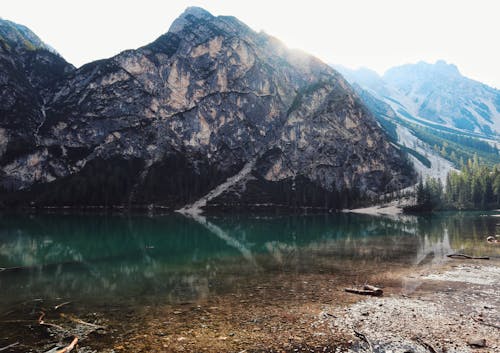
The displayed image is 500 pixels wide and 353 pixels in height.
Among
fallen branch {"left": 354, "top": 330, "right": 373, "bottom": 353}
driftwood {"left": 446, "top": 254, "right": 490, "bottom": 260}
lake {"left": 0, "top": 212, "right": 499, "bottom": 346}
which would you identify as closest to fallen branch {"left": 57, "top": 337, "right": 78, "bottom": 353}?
lake {"left": 0, "top": 212, "right": 499, "bottom": 346}

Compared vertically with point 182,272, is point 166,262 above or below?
below

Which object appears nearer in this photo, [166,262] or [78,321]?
[78,321]

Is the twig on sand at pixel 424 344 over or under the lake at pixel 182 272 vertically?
over

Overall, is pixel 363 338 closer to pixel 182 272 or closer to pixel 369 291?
pixel 369 291

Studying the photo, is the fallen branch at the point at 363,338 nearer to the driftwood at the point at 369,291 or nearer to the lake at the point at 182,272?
the lake at the point at 182,272

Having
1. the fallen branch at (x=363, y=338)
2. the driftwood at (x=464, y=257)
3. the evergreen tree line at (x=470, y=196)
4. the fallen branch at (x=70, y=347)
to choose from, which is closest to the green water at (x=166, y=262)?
the driftwood at (x=464, y=257)

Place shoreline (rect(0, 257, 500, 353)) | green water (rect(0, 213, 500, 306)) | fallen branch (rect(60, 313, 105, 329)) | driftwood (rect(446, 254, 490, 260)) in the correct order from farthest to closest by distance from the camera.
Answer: driftwood (rect(446, 254, 490, 260)) < green water (rect(0, 213, 500, 306)) < fallen branch (rect(60, 313, 105, 329)) < shoreline (rect(0, 257, 500, 353))

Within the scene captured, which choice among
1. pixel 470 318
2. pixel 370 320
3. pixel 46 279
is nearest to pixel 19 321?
pixel 46 279

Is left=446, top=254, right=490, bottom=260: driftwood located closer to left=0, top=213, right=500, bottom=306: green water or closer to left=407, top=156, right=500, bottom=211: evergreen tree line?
left=0, top=213, right=500, bottom=306: green water

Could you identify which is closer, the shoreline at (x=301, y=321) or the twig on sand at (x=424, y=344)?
the twig on sand at (x=424, y=344)

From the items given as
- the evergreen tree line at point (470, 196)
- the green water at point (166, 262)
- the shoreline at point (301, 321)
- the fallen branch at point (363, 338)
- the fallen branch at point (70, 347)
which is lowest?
the green water at point (166, 262)

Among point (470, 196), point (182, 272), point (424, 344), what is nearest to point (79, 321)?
point (182, 272)

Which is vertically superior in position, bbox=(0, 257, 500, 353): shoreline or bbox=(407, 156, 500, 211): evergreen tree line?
bbox=(407, 156, 500, 211): evergreen tree line

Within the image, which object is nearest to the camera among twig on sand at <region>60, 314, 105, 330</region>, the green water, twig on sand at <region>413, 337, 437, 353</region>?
twig on sand at <region>413, 337, 437, 353</region>
